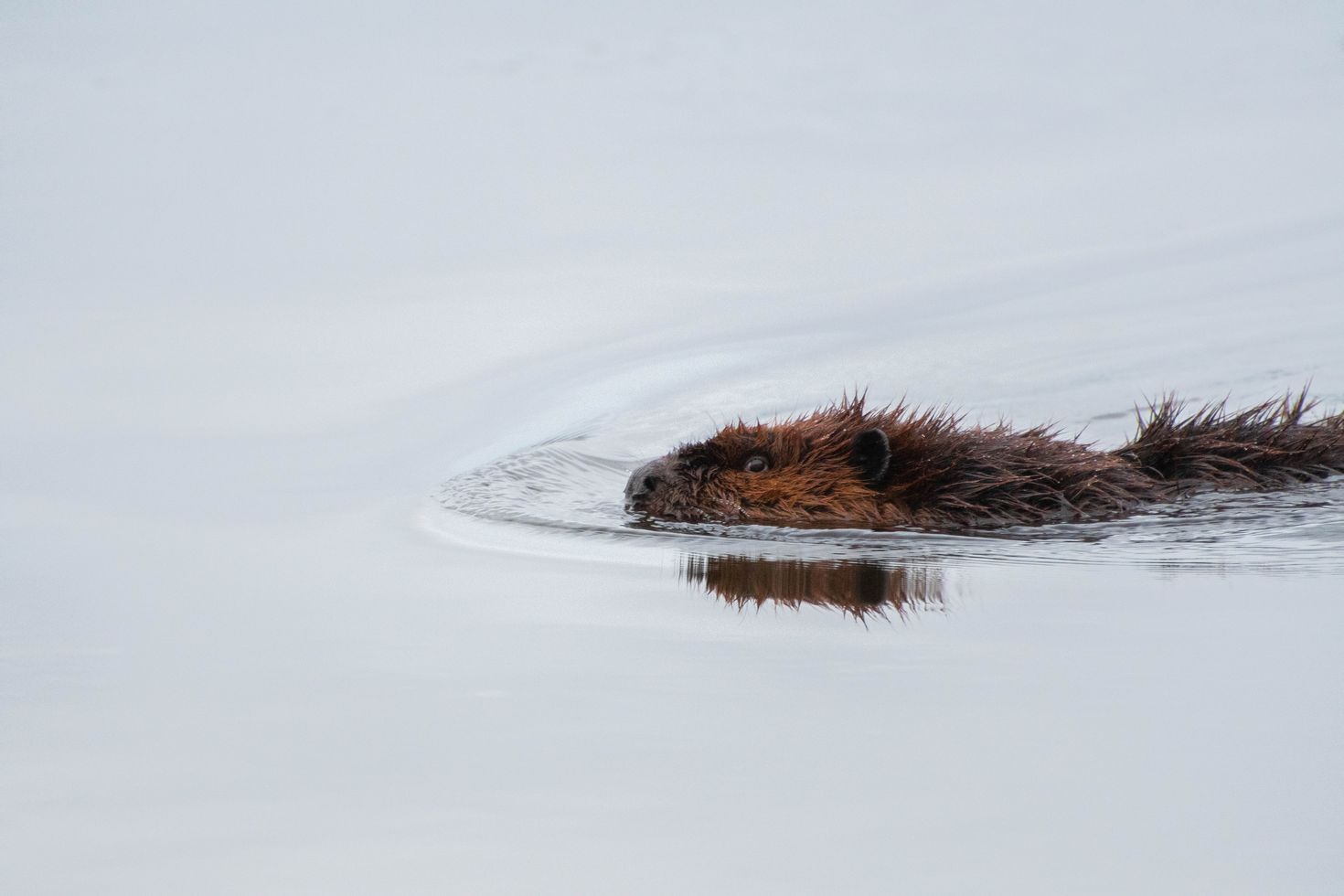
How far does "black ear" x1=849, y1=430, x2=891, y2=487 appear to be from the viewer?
5.85 meters

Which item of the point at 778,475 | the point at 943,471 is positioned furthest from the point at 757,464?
the point at 943,471

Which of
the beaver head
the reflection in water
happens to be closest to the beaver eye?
the beaver head

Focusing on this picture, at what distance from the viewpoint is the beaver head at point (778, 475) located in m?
5.90

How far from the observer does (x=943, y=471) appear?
5.88 metres

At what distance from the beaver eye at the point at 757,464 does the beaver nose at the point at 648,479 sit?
290 mm

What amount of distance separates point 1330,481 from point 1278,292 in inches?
180

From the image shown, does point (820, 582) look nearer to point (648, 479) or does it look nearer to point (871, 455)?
point (871, 455)

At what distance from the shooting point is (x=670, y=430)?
8625mm

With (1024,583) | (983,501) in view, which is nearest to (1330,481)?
(983,501)

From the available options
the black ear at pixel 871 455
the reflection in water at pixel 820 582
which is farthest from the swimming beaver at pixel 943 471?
the reflection in water at pixel 820 582

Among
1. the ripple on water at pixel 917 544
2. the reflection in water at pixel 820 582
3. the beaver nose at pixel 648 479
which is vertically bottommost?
the reflection in water at pixel 820 582

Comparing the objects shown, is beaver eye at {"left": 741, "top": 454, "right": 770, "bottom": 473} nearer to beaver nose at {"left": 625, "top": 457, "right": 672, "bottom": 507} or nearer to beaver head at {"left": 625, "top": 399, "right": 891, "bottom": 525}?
beaver head at {"left": 625, "top": 399, "right": 891, "bottom": 525}

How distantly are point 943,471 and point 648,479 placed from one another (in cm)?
108

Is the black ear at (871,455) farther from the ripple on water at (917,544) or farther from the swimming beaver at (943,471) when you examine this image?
the ripple on water at (917,544)
